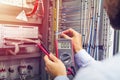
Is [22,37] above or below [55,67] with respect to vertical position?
above

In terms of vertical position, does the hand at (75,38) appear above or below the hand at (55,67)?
above

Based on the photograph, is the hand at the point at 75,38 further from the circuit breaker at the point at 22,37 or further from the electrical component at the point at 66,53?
the circuit breaker at the point at 22,37

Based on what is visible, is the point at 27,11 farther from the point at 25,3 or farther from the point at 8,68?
the point at 8,68

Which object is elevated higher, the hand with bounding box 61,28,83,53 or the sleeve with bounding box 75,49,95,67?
the hand with bounding box 61,28,83,53

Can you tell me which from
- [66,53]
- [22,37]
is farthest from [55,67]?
[22,37]

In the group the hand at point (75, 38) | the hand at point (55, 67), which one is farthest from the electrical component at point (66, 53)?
the hand at point (55, 67)

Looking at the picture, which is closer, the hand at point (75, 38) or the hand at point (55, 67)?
the hand at point (55, 67)

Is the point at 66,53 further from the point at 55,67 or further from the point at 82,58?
the point at 55,67

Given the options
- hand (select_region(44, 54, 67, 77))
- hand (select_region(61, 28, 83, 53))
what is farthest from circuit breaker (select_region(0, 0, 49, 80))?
hand (select_region(44, 54, 67, 77))

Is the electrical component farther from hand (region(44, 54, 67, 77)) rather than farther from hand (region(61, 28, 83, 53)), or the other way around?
hand (region(44, 54, 67, 77))

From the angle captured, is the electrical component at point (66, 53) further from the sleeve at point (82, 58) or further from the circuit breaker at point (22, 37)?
the circuit breaker at point (22, 37)

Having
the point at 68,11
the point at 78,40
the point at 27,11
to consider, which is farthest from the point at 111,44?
the point at 27,11

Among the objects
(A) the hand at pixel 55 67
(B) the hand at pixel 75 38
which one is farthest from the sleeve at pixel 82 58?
(A) the hand at pixel 55 67

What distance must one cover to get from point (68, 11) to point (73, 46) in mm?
292
